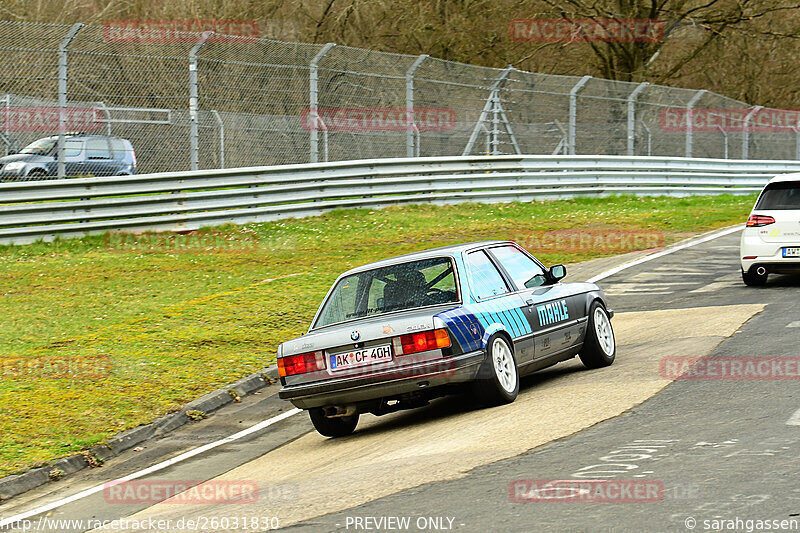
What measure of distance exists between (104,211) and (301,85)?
4.73m

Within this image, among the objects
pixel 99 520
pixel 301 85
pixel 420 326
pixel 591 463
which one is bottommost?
pixel 99 520

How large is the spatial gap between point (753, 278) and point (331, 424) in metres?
7.54

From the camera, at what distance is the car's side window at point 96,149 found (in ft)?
57.3

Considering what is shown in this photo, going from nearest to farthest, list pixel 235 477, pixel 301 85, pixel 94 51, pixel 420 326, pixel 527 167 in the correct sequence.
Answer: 1. pixel 235 477
2. pixel 420 326
3. pixel 94 51
4. pixel 301 85
5. pixel 527 167

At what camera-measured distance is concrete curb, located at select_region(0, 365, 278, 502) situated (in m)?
7.40

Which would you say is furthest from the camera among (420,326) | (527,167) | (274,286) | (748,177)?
(748,177)

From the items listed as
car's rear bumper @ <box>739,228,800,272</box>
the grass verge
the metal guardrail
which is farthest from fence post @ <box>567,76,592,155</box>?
car's rear bumper @ <box>739,228,800,272</box>

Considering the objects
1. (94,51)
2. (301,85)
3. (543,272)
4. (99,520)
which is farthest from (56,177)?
(99,520)

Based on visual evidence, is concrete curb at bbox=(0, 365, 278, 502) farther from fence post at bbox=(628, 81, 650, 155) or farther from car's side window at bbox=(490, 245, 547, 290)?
fence post at bbox=(628, 81, 650, 155)

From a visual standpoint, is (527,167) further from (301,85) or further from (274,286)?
(274,286)

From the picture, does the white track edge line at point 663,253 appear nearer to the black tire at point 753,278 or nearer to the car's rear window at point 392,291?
the black tire at point 753,278

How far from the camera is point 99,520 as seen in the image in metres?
6.55

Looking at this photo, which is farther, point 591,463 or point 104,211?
point 104,211

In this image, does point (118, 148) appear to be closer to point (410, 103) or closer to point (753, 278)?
point (410, 103)
